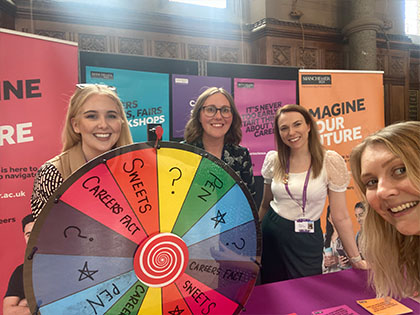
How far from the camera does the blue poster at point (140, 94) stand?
7.39ft

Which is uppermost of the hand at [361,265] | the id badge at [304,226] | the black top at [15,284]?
the id badge at [304,226]

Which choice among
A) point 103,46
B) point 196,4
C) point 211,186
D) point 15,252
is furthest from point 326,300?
point 196,4

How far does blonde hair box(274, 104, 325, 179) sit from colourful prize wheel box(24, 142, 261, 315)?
1.28 metres

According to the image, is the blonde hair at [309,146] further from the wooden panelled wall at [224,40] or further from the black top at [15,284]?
the wooden panelled wall at [224,40]

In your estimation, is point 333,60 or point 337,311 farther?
point 333,60

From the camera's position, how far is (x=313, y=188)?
202cm

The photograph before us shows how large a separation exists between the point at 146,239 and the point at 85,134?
45 cm

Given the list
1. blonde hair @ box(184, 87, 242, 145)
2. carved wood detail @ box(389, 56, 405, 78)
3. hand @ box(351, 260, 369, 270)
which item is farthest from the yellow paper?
carved wood detail @ box(389, 56, 405, 78)

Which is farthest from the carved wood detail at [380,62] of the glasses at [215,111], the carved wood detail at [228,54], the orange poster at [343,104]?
the glasses at [215,111]

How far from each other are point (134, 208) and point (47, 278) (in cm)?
25

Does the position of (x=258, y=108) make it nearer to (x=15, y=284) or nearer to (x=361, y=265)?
(x=361, y=265)

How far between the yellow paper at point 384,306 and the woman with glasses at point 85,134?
1.11 meters

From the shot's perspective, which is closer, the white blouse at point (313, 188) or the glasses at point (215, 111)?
the glasses at point (215, 111)

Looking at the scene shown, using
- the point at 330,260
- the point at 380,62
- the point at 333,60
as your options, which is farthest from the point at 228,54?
the point at 330,260
